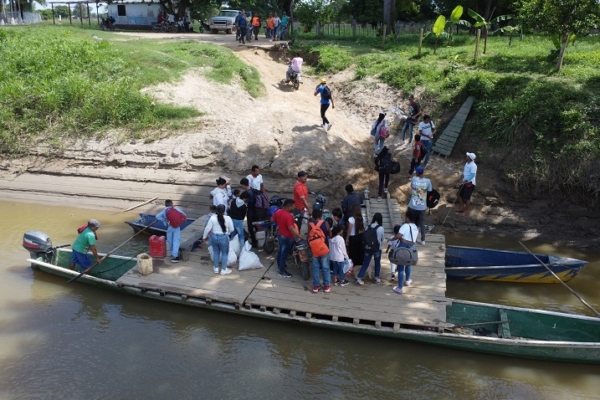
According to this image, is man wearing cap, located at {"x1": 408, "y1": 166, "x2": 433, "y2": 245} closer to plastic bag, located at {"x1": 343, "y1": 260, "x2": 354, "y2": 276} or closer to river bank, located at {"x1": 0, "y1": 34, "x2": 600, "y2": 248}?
plastic bag, located at {"x1": 343, "y1": 260, "x2": 354, "y2": 276}

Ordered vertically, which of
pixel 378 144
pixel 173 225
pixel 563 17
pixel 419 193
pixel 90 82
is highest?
pixel 563 17

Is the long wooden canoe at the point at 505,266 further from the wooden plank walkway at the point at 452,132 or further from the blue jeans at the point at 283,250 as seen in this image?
the wooden plank walkway at the point at 452,132

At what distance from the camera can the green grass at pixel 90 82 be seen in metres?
18.6

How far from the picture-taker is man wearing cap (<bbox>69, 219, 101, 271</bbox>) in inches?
434

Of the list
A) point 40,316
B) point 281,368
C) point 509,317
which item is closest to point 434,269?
point 509,317

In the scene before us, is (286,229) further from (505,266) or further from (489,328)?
(505,266)

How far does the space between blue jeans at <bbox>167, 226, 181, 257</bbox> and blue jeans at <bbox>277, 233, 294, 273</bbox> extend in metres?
2.25

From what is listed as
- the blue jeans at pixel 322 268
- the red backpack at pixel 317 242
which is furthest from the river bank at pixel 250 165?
the red backpack at pixel 317 242

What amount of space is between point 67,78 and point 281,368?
16.1m

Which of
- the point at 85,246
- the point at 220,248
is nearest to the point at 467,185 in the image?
the point at 220,248

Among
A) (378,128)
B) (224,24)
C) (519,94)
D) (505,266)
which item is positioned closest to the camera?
(505,266)

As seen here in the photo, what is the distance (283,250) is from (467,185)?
6382 millimetres

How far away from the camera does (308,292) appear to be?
10062mm

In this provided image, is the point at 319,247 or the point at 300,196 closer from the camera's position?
the point at 319,247
